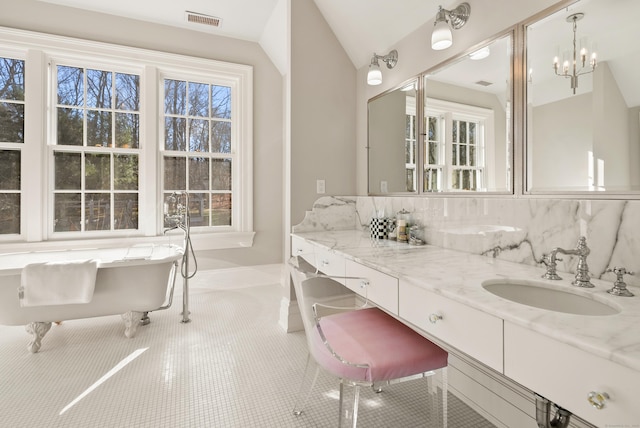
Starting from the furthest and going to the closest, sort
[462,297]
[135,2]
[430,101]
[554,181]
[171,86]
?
[171,86] → [135,2] → [430,101] → [554,181] → [462,297]

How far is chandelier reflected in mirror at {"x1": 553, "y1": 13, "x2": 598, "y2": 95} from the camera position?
1232mm

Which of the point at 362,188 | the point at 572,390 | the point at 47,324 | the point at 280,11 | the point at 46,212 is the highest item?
the point at 280,11

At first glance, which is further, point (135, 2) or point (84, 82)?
point (84, 82)

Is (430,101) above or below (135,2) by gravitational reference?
below

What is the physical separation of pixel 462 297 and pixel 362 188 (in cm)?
185

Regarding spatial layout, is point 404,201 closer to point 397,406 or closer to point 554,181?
point 554,181

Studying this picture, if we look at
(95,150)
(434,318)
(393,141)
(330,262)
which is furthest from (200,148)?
(434,318)

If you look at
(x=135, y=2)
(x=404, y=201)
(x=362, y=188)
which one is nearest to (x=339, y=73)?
(x=362, y=188)

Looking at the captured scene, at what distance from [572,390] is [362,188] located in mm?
2149

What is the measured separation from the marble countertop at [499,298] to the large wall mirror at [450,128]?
430 mm

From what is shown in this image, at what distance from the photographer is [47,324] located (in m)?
2.33

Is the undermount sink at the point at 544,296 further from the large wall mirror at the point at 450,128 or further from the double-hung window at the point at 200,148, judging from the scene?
the double-hung window at the point at 200,148

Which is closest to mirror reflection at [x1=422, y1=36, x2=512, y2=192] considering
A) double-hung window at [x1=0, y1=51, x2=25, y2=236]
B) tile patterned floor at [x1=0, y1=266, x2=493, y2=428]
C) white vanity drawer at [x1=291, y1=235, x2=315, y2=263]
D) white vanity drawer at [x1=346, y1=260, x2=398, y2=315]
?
white vanity drawer at [x1=346, y1=260, x2=398, y2=315]

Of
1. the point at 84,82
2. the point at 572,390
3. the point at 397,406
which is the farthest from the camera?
the point at 84,82
